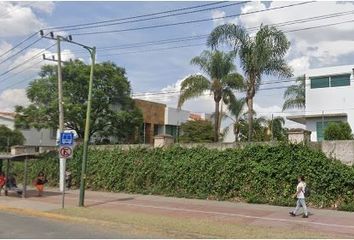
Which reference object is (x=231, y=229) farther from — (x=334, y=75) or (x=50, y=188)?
(x=334, y=75)

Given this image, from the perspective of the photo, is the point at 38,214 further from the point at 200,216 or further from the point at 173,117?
the point at 173,117

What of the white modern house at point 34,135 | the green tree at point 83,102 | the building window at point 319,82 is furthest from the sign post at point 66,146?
the white modern house at point 34,135

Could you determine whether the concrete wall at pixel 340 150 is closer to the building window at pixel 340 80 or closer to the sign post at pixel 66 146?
the sign post at pixel 66 146

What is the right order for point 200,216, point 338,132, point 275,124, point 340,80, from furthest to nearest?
point 275,124
point 340,80
point 338,132
point 200,216

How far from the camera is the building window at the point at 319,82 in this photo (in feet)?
125

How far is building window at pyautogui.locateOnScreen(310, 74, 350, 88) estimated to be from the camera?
3712 centimetres

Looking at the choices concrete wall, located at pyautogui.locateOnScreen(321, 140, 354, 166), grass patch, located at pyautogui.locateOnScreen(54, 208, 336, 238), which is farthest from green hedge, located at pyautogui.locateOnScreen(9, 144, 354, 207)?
grass patch, located at pyautogui.locateOnScreen(54, 208, 336, 238)

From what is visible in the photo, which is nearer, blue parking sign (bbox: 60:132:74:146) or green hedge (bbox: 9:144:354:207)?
green hedge (bbox: 9:144:354:207)

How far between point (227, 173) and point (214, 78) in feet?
50.5

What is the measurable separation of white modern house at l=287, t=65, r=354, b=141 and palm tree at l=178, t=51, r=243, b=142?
17.1 ft

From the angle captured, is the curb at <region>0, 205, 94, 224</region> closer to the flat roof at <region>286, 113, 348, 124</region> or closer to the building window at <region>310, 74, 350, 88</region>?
the flat roof at <region>286, 113, 348, 124</region>

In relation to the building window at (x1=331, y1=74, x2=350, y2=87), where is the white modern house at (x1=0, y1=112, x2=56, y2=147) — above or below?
below

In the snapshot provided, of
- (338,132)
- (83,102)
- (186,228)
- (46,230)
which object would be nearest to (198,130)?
(83,102)

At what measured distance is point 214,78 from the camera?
3831 cm
